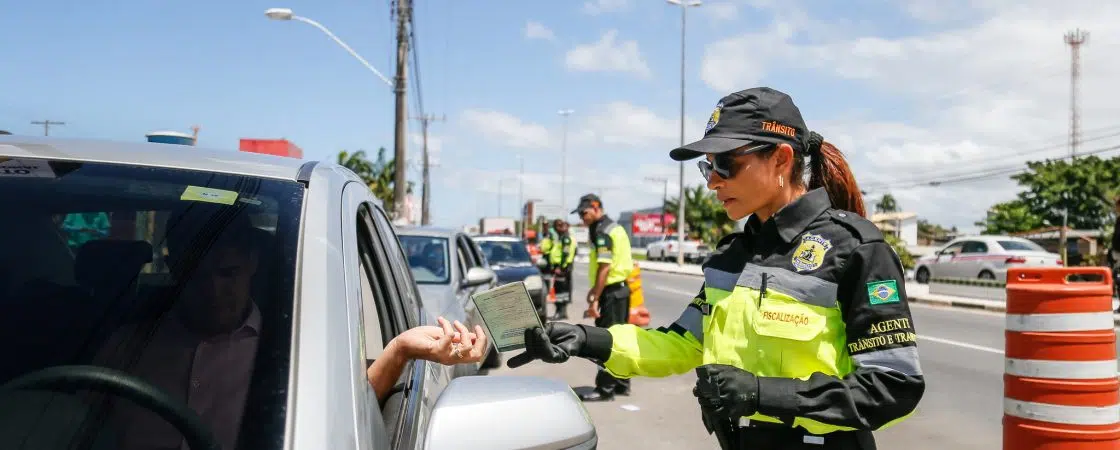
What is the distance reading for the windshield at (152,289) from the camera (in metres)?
1.51

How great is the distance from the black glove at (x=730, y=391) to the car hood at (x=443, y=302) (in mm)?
3660

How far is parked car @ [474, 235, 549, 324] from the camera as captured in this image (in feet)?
43.1

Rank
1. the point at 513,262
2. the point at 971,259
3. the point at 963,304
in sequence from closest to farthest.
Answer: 1. the point at 513,262
2. the point at 963,304
3. the point at 971,259

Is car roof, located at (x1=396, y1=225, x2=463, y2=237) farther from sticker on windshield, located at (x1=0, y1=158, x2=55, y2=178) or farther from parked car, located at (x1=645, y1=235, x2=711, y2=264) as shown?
parked car, located at (x1=645, y1=235, x2=711, y2=264)

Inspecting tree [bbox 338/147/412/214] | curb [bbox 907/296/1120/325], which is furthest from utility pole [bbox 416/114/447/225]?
curb [bbox 907/296/1120/325]

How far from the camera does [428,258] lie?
28.8ft

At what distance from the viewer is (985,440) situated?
20.0 ft

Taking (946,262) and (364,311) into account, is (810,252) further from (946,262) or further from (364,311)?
(946,262)

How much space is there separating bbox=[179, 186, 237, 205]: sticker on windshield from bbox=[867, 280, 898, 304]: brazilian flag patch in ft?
4.67

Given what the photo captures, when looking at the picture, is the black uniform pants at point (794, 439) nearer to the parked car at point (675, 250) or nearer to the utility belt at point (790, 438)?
the utility belt at point (790, 438)

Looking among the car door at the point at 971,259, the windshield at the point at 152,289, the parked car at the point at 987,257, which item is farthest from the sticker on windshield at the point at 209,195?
the car door at the point at 971,259

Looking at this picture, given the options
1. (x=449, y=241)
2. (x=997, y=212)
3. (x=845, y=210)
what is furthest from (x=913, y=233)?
(x=845, y=210)

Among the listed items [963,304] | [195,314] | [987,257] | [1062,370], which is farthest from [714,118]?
[987,257]

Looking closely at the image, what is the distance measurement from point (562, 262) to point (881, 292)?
1232 centimetres
